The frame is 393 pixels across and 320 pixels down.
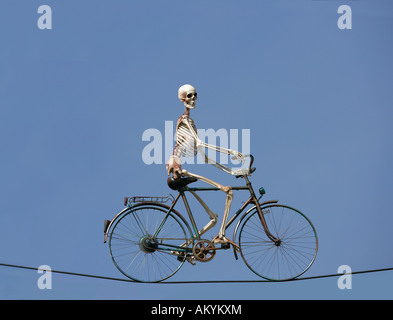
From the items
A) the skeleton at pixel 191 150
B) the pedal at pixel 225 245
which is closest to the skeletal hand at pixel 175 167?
the skeleton at pixel 191 150

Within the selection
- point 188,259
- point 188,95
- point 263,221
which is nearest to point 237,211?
point 263,221

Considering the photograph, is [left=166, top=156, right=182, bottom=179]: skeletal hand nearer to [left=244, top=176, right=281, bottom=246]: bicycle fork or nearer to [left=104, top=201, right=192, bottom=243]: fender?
[left=104, top=201, right=192, bottom=243]: fender

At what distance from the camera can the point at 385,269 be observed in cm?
1067

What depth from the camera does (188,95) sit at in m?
9.85

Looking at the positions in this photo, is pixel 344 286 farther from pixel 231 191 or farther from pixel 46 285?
pixel 46 285

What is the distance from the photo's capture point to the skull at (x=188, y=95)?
9852 mm

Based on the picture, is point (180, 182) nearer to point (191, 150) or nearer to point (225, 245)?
point (191, 150)

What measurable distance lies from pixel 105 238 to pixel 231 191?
1.45 meters

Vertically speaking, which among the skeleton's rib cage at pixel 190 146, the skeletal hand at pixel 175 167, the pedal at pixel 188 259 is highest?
the skeleton's rib cage at pixel 190 146

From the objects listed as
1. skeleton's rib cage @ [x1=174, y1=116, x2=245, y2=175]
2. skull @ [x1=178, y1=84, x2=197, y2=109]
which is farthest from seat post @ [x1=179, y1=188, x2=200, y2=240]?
skull @ [x1=178, y1=84, x2=197, y2=109]

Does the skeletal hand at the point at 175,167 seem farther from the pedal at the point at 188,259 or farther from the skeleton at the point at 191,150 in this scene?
the pedal at the point at 188,259

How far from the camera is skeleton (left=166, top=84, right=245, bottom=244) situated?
9727 millimetres
